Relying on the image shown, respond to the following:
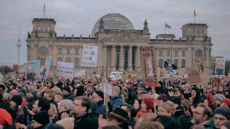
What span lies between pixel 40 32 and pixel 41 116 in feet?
305

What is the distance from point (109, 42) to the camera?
3888 inches

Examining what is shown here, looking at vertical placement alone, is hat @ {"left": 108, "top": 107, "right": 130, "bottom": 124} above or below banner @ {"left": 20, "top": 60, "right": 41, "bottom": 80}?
below

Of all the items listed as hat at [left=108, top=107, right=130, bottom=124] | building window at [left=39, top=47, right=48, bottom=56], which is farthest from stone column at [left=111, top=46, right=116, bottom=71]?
hat at [left=108, top=107, right=130, bottom=124]

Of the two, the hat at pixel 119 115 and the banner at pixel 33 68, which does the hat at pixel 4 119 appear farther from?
the banner at pixel 33 68

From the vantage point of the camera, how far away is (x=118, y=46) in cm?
9944

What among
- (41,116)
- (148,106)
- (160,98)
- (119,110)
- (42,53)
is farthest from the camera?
(42,53)

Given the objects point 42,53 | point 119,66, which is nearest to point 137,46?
point 119,66

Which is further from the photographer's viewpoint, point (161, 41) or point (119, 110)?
point (161, 41)

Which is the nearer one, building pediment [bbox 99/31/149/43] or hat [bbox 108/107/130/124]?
hat [bbox 108/107/130/124]

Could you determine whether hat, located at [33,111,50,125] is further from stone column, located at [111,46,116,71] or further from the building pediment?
stone column, located at [111,46,116,71]

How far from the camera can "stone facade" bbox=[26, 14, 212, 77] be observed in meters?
98.0

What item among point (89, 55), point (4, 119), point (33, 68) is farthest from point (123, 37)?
point (4, 119)

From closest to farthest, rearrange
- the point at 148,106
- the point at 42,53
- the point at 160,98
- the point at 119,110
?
the point at 119,110, the point at 148,106, the point at 160,98, the point at 42,53

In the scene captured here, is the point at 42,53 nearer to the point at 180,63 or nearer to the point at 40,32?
the point at 40,32
